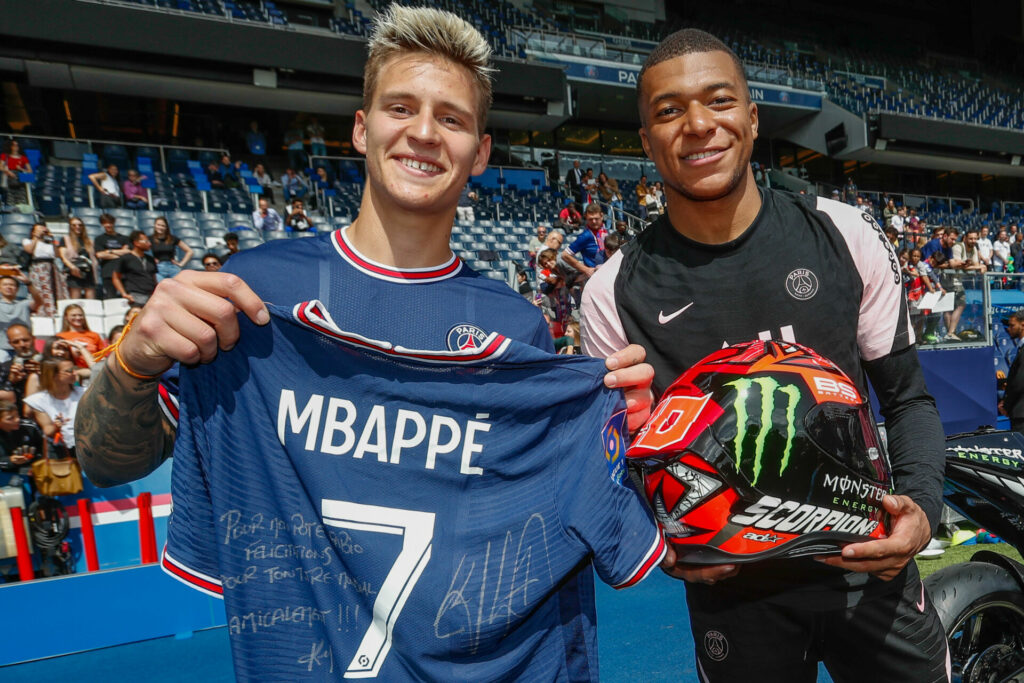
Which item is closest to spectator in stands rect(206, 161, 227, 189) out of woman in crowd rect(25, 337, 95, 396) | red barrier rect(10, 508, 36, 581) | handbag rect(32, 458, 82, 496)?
woman in crowd rect(25, 337, 95, 396)

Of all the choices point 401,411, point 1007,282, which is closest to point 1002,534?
point 401,411

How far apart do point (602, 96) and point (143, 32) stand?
12332 millimetres

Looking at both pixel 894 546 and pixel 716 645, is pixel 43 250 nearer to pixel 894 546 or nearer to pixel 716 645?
pixel 716 645

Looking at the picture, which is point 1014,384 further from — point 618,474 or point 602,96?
point 602,96

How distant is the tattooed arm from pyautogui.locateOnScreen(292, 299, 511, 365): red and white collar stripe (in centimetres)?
8

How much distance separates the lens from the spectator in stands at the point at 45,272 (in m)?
7.92

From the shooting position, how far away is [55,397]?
5242 millimetres

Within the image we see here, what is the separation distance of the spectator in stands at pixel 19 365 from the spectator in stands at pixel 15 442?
166 mm

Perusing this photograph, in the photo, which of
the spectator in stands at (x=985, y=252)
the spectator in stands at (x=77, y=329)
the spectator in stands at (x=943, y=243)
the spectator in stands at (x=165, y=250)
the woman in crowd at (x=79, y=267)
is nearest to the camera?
the spectator in stands at (x=77, y=329)

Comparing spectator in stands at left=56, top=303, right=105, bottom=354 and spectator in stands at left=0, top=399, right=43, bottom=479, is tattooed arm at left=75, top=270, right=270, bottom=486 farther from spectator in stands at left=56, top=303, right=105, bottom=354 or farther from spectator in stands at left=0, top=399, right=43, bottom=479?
spectator in stands at left=56, top=303, right=105, bottom=354

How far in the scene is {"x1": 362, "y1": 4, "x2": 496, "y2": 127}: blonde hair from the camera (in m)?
1.56

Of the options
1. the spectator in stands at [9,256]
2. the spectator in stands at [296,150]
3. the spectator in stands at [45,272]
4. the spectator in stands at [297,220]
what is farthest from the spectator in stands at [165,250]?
the spectator in stands at [296,150]

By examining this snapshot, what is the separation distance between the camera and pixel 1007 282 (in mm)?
9648
